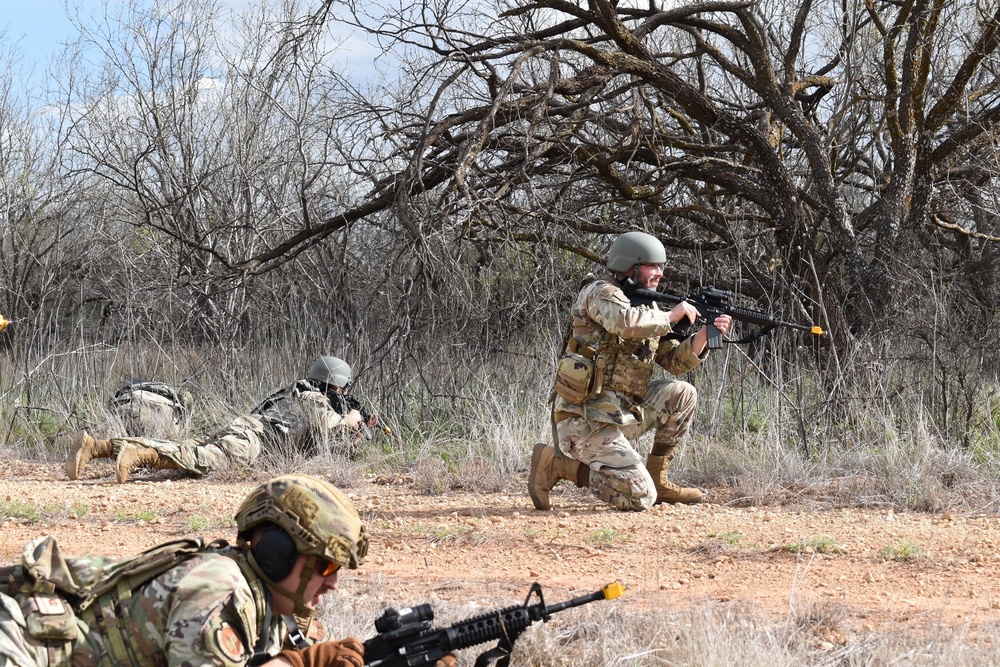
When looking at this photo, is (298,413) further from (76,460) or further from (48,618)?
(48,618)

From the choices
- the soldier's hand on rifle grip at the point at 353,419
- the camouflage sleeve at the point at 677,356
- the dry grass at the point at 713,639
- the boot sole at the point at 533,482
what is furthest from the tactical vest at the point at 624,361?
the soldier's hand on rifle grip at the point at 353,419

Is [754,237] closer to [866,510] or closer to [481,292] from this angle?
[481,292]

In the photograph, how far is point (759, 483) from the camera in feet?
20.8

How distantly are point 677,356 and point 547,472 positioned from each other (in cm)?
97

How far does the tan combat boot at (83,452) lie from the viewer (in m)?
7.35

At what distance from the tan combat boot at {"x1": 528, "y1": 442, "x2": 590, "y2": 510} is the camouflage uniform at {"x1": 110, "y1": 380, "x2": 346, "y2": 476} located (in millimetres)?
1959

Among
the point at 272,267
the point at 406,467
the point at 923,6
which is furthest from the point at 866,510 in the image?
the point at 272,267

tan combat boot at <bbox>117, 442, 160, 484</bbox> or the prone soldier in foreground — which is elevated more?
the prone soldier in foreground

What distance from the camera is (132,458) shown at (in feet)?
23.8

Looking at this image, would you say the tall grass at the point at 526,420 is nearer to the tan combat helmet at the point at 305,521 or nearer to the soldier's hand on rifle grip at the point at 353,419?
the soldier's hand on rifle grip at the point at 353,419

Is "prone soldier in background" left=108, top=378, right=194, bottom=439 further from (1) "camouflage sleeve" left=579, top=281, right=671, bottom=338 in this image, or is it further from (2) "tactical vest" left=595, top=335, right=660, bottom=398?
(1) "camouflage sleeve" left=579, top=281, right=671, bottom=338

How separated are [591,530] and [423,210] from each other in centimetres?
343

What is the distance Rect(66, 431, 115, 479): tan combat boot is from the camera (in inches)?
289

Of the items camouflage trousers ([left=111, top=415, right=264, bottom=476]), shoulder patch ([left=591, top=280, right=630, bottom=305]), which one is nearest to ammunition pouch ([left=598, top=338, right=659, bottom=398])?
shoulder patch ([left=591, top=280, right=630, bottom=305])
